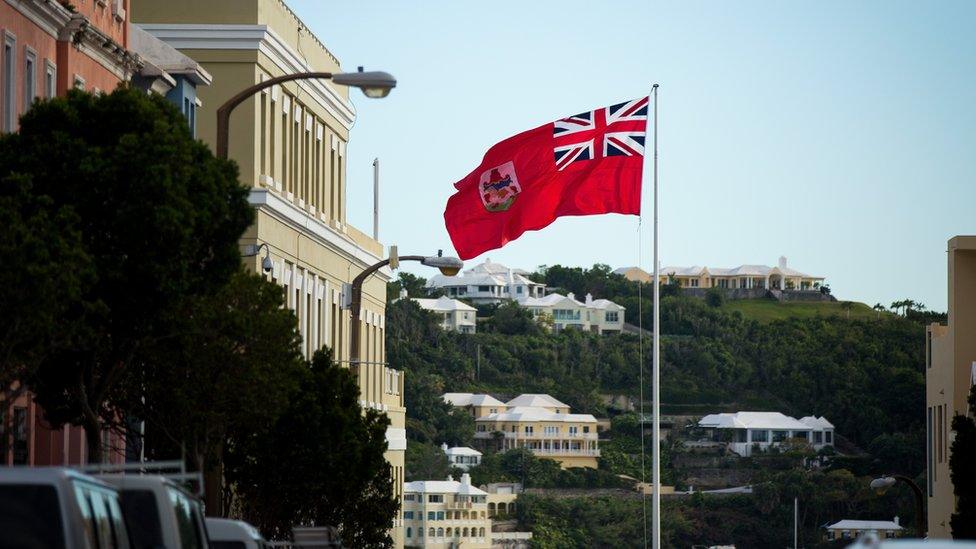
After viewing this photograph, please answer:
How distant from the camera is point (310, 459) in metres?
39.2

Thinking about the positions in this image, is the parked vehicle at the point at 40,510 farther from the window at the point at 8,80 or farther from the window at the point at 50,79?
the window at the point at 50,79

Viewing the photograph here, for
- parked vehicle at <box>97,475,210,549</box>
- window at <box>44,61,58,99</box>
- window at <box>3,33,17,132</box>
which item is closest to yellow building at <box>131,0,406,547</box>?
window at <box>44,61,58,99</box>

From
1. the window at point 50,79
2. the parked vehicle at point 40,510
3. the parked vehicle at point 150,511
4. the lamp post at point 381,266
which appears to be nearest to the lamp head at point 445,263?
the lamp post at point 381,266

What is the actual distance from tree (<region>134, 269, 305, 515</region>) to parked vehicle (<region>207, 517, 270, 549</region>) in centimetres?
581

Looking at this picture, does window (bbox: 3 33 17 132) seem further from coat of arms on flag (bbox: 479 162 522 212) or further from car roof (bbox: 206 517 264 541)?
coat of arms on flag (bbox: 479 162 522 212)

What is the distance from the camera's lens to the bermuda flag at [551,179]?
45406 millimetres

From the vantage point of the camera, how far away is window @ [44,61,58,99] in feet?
119

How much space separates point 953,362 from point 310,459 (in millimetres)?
32470

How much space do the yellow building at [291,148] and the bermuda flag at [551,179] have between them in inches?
161

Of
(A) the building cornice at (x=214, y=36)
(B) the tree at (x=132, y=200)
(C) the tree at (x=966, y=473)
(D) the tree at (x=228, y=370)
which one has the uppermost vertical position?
(A) the building cornice at (x=214, y=36)

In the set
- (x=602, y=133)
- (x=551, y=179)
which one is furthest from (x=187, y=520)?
(x=602, y=133)

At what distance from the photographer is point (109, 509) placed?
15781 mm

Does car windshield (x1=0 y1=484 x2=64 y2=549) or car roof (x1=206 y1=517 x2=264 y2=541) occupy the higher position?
car windshield (x1=0 y1=484 x2=64 y2=549)

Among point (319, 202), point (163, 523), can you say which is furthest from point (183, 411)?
point (319, 202)
